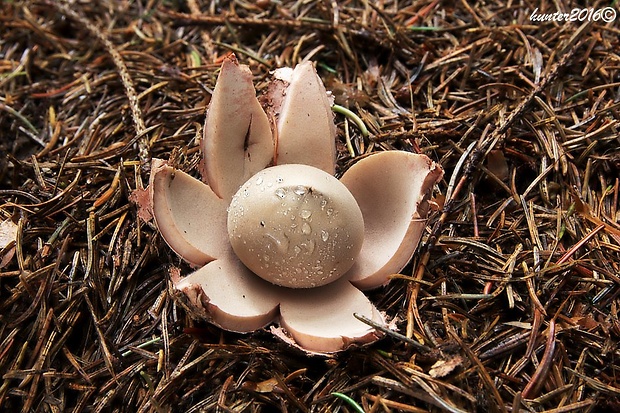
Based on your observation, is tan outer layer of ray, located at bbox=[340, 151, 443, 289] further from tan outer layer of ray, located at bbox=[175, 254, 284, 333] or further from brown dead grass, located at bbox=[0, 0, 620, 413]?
tan outer layer of ray, located at bbox=[175, 254, 284, 333]

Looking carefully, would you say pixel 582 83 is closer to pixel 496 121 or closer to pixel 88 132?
pixel 496 121

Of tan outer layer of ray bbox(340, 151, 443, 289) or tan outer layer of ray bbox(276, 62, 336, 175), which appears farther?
tan outer layer of ray bbox(276, 62, 336, 175)

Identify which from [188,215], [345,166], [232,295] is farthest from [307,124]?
[232,295]

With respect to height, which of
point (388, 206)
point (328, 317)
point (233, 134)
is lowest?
point (328, 317)

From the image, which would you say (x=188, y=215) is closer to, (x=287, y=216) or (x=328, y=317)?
(x=287, y=216)

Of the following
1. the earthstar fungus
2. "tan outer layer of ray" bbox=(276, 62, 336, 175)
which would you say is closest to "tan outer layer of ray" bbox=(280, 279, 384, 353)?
the earthstar fungus

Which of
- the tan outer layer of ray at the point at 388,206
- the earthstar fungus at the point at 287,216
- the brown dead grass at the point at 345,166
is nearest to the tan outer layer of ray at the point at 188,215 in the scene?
the earthstar fungus at the point at 287,216
